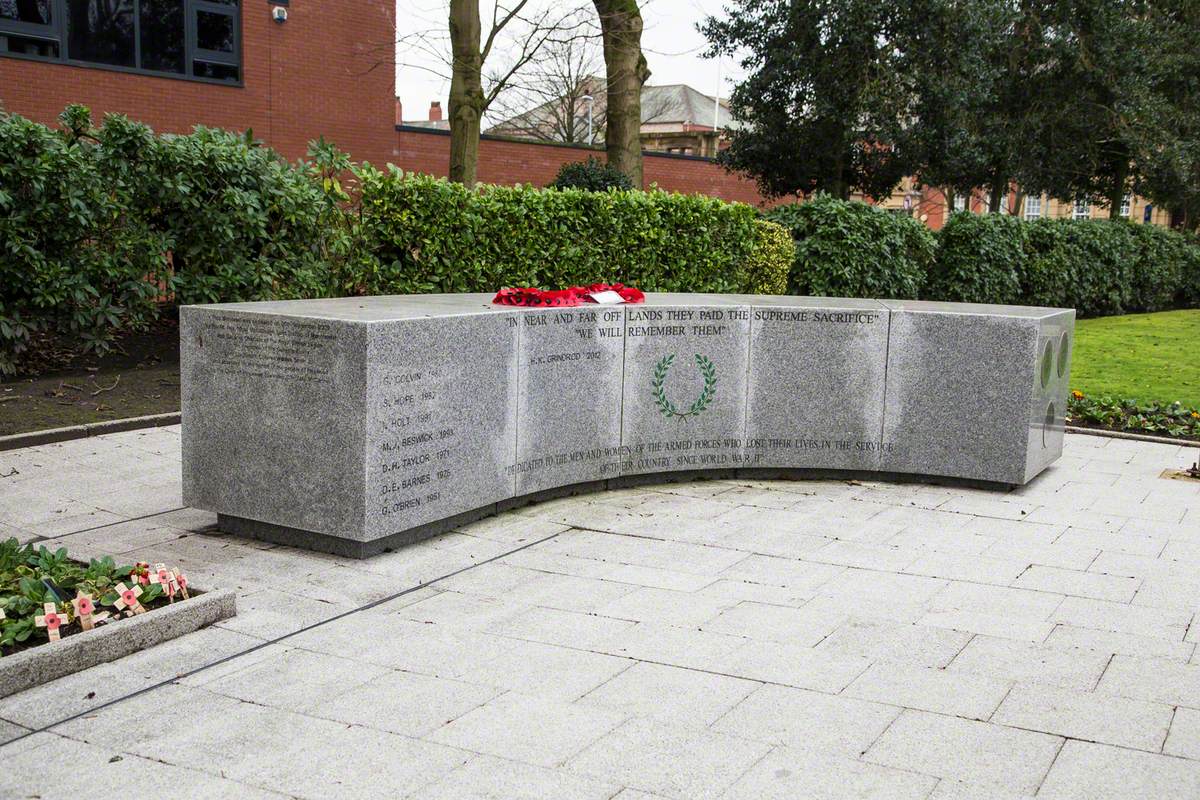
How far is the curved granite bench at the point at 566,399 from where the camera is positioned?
621 cm

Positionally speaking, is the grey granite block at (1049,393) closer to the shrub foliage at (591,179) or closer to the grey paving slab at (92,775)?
the grey paving slab at (92,775)

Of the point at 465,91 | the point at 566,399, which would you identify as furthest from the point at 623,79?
the point at 566,399

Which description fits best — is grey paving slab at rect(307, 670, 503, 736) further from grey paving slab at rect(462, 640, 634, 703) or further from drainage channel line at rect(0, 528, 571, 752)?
drainage channel line at rect(0, 528, 571, 752)

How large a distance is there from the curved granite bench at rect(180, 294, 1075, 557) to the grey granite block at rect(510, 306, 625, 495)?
0.05 feet

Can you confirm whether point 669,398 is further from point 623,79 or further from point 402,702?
point 623,79

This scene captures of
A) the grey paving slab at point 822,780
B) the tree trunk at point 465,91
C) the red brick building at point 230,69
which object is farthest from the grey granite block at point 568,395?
the red brick building at point 230,69

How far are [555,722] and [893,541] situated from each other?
340 centimetres

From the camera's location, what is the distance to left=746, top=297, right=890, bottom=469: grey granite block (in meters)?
8.52

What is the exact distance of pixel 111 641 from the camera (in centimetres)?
474

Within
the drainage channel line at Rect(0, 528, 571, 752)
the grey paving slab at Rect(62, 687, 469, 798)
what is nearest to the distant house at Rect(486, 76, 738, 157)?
the drainage channel line at Rect(0, 528, 571, 752)

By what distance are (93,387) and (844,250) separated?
1024 centimetres

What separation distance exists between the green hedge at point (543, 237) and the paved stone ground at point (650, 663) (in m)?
4.32

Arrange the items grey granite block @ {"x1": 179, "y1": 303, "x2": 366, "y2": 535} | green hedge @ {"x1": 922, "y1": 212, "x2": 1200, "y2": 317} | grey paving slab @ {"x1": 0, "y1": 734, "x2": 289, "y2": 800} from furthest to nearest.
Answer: green hedge @ {"x1": 922, "y1": 212, "x2": 1200, "y2": 317} < grey granite block @ {"x1": 179, "y1": 303, "x2": 366, "y2": 535} < grey paving slab @ {"x1": 0, "y1": 734, "x2": 289, "y2": 800}

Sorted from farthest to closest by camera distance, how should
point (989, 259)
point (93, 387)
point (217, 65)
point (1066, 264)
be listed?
point (1066, 264) → point (217, 65) → point (989, 259) → point (93, 387)
